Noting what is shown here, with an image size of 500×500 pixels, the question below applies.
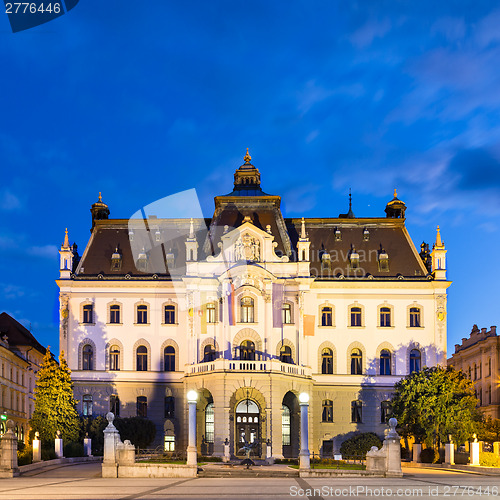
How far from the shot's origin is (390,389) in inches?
2815

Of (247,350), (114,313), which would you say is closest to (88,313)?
(114,313)

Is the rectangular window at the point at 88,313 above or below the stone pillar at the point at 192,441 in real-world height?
above

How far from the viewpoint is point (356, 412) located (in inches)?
2800

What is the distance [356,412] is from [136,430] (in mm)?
18733

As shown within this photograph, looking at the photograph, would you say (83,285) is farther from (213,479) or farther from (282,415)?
(213,479)

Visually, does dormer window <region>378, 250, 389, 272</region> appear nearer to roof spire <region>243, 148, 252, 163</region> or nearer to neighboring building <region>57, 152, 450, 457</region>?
neighboring building <region>57, 152, 450, 457</region>

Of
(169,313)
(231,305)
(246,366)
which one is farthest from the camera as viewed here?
(169,313)

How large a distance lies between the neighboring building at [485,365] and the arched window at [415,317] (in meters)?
22.6

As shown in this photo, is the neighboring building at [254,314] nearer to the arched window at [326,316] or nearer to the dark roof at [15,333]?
the arched window at [326,316]

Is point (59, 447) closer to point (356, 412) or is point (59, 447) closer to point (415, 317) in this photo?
point (356, 412)

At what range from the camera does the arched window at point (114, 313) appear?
73.3m

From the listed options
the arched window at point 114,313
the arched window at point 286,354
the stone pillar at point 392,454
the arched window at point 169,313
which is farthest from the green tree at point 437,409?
the arched window at point 114,313

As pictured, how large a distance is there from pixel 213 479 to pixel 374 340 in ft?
103

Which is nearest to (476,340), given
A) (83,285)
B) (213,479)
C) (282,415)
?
(282,415)
